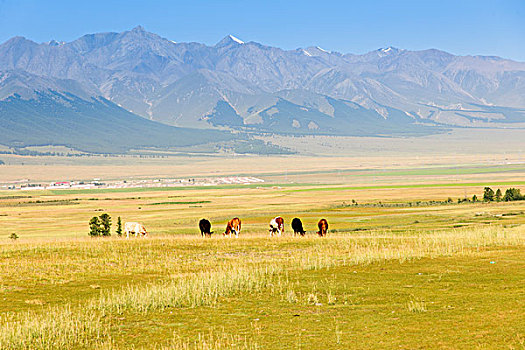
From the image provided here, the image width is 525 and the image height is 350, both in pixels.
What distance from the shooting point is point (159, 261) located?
2988 cm

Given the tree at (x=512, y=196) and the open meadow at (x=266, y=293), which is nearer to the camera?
the open meadow at (x=266, y=293)

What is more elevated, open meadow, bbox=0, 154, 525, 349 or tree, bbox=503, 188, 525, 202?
tree, bbox=503, 188, 525, 202

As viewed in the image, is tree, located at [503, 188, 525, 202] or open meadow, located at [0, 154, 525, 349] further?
tree, located at [503, 188, 525, 202]

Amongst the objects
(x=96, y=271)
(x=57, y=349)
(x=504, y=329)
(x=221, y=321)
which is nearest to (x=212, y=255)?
(x=96, y=271)

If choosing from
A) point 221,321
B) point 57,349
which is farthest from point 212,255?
point 57,349

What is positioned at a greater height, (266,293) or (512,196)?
(512,196)

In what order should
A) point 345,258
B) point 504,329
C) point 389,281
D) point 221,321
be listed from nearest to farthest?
point 504,329 → point 221,321 → point 389,281 → point 345,258

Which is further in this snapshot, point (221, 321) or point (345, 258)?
point (345, 258)

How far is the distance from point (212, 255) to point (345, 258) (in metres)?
6.19

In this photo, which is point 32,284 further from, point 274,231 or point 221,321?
point 274,231

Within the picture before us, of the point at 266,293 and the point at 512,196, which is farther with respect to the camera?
the point at 512,196

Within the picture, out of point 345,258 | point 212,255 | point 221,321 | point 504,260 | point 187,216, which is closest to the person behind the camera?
point 221,321

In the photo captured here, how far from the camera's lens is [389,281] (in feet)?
75.0

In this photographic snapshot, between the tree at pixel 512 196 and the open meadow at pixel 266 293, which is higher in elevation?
the tree at pixel 512 196
